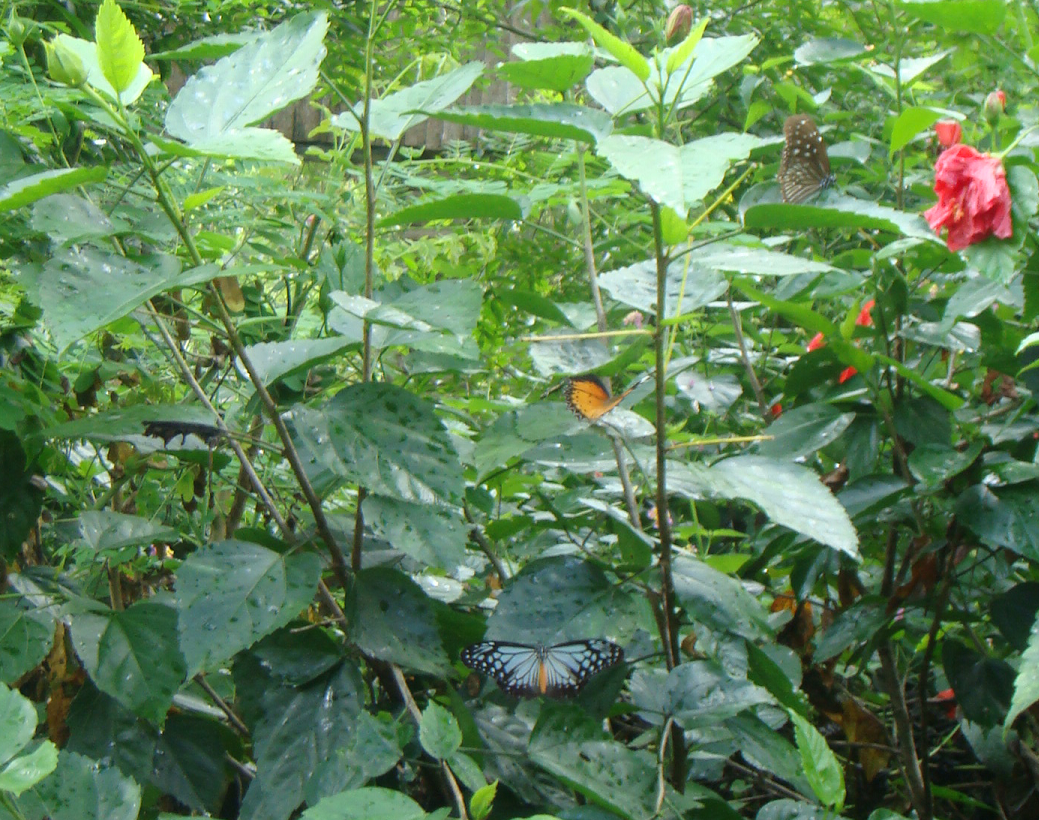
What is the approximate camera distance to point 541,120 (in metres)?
0.71

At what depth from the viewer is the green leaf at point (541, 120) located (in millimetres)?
691

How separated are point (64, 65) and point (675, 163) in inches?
17.9

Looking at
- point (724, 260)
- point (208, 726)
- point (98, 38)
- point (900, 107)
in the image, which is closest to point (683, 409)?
point (900, 107)

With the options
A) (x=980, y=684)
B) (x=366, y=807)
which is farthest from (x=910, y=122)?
(x=366, y=807)

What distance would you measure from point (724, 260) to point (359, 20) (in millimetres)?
1203

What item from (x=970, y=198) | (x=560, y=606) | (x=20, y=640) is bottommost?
(x=20, y=640)

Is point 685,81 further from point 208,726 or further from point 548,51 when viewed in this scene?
point 208,726

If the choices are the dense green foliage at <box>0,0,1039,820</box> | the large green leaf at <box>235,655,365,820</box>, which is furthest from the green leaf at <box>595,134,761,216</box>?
the large green leaf at <box>235,655,365,820</box>

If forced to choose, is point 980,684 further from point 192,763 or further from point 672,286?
point 192,763

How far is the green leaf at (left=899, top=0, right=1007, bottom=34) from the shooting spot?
90 centimetres

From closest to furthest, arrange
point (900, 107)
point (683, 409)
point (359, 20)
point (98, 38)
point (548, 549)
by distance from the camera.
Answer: point (98, 38)
point (548, 549)
point (900, 107)
point (683, 409)
point (359, 20)

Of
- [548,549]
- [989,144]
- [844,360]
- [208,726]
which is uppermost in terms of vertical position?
[989,144]

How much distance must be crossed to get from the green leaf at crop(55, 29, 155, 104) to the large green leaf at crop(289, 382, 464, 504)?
0.96ft

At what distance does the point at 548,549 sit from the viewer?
0.98 metres
